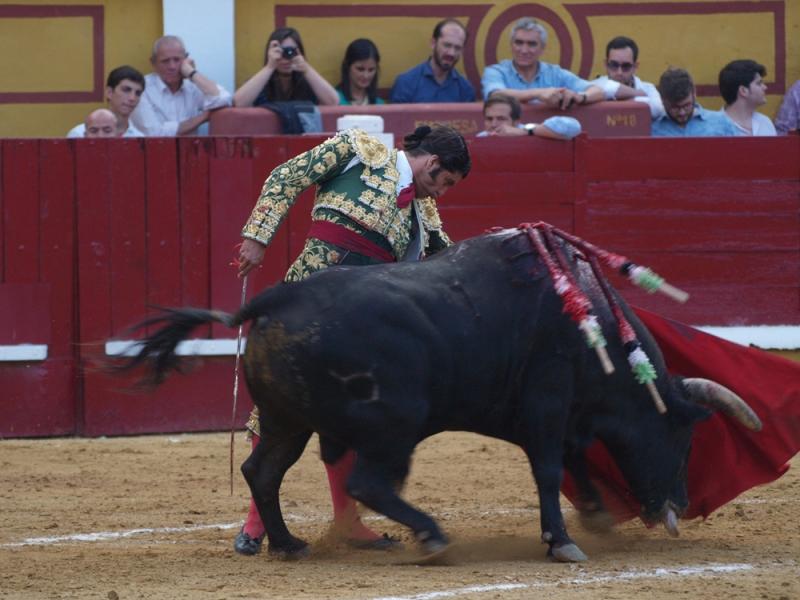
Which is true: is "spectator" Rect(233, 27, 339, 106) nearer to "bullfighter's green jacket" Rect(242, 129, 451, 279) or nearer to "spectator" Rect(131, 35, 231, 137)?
"spectator" Rect(131, 35, 231, 137)

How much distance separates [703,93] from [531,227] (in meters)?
4.50

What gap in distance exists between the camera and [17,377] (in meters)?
7.09

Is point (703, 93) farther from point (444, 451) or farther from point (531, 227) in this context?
point (531, 227)

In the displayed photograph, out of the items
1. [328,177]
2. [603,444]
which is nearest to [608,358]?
[603,444]

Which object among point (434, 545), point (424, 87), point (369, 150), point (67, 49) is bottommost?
point (434, 545)

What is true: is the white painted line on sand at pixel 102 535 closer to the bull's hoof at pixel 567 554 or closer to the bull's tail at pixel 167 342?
the bull's tail at pixel 167 342

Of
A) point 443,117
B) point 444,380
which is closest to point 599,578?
point 444,380

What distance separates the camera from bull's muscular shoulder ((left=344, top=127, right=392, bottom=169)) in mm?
4676

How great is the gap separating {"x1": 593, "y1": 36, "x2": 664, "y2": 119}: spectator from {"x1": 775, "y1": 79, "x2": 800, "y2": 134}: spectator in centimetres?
79

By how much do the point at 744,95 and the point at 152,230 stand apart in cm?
309

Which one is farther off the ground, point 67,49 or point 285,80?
point 67,49

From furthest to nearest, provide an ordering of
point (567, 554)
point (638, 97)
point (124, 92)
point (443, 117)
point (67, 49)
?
point (67, 49), point (638, 97), point (443, 117), point (124, 92), point (567, 554)

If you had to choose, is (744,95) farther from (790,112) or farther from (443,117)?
(443,117)

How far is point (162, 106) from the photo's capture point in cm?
793
